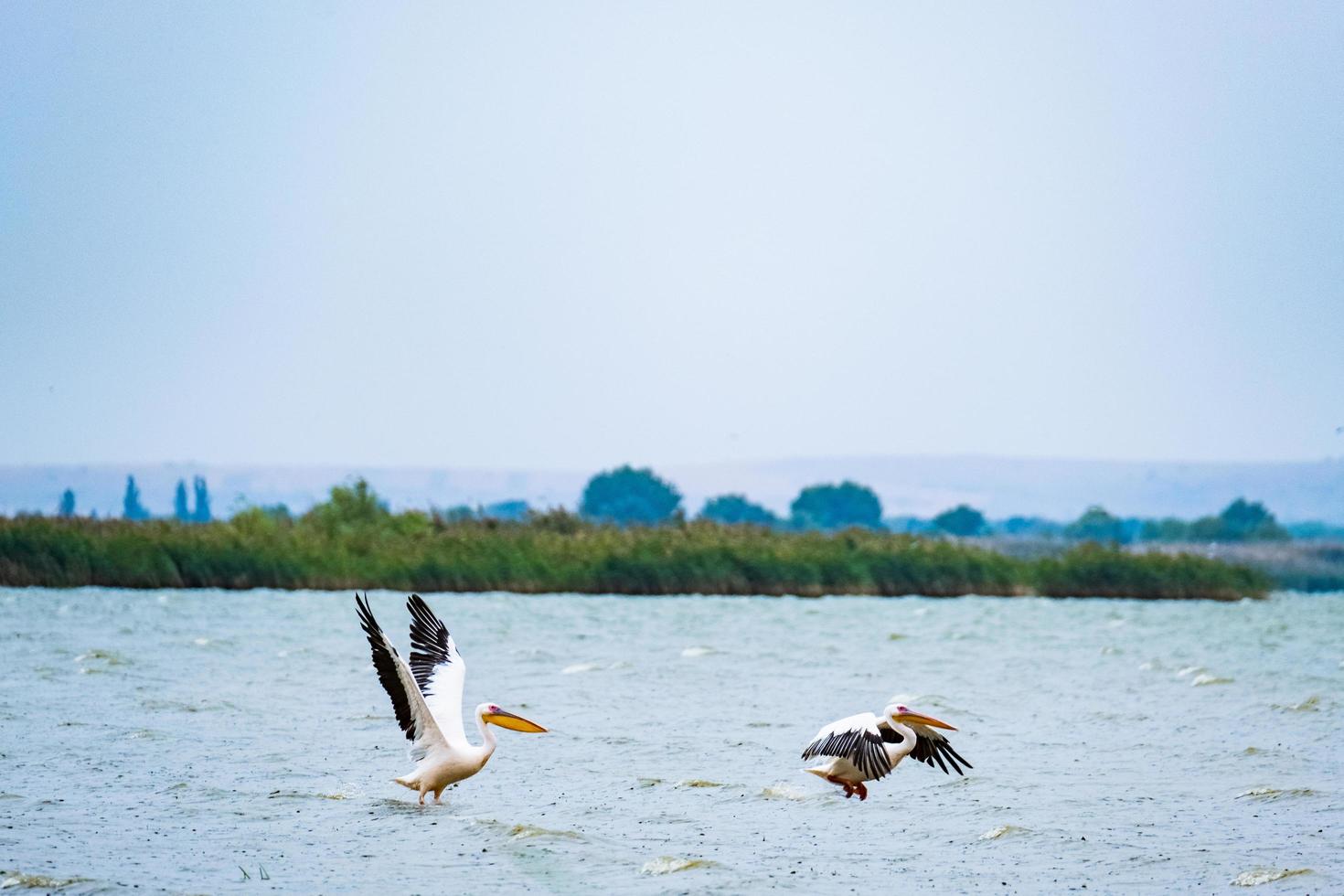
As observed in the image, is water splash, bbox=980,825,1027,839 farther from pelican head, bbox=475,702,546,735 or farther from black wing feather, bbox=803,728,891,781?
pelican head, bbox=475,702,546,735

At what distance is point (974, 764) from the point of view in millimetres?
14781

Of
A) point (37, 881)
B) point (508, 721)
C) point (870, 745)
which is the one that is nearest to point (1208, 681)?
point (870, 745)

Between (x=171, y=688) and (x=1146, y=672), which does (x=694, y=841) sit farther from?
(x=1146, y=672)

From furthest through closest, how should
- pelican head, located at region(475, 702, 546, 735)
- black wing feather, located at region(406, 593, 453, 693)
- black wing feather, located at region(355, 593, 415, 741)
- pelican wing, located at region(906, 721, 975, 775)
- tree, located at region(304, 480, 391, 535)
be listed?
tree, located at region(304, 480, 391, 535)
pelican wing, located at region(906, 721, 975, 775)
black wing feather, located at region(406, 593, 453, 693)
pelican head, located at region(475, 702, 546, 735)
black wing feather, located at region(355, 593, 415, 741)

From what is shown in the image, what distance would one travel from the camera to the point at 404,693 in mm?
11141

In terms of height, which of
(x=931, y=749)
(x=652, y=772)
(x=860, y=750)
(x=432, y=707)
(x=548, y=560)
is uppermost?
(x=432, y=707)

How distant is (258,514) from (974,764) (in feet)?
93.6

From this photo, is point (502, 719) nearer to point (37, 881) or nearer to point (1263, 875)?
point (37, 881)

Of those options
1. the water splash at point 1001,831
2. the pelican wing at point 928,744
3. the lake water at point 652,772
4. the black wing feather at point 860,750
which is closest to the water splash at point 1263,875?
the lake water at point 652,772

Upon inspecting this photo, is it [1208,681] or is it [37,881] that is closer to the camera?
[37,881]

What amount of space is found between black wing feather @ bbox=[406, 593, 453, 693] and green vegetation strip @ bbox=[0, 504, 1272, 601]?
22.9 m

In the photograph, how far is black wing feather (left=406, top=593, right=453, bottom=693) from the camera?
1215cm

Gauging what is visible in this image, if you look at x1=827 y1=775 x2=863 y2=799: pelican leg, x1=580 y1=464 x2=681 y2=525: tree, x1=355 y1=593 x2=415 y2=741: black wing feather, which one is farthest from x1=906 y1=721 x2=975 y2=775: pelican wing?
x1=580 y1=464 x2=681 y2=525: tree

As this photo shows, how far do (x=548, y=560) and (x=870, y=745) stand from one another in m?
25.8
